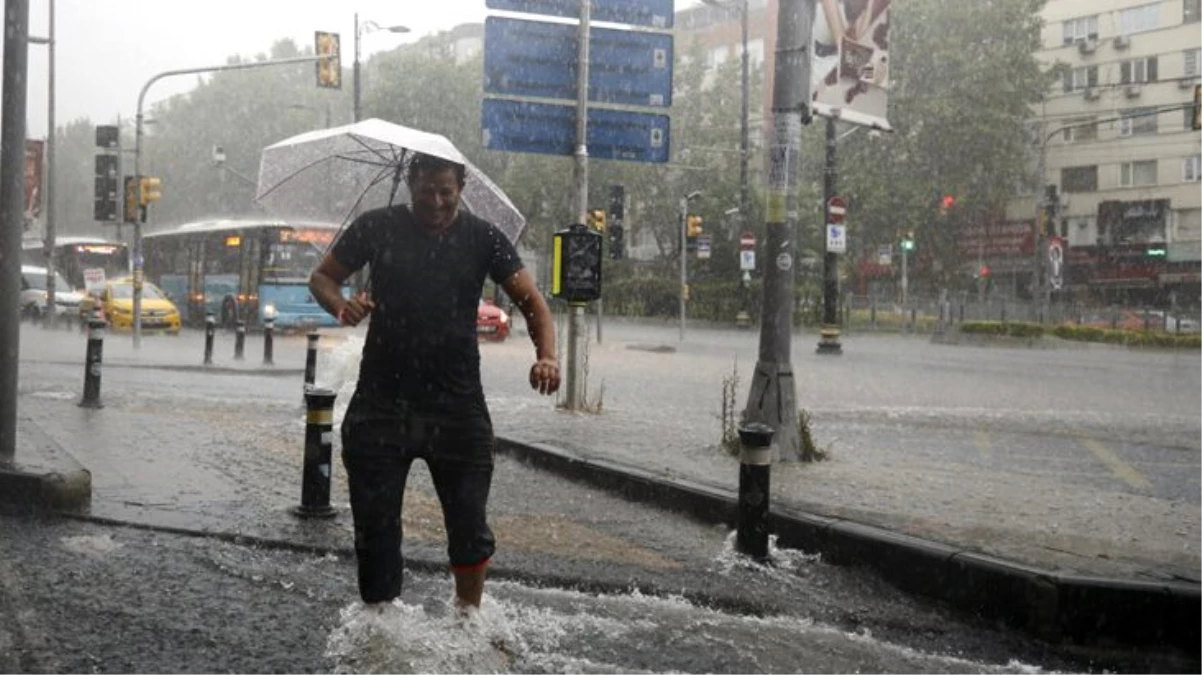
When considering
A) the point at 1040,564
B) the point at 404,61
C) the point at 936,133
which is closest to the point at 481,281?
the point at 1040,564

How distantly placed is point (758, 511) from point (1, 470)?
14.8ft

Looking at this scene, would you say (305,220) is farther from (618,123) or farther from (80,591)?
(618,123)

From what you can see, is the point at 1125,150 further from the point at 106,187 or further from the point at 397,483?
the point at 397,483

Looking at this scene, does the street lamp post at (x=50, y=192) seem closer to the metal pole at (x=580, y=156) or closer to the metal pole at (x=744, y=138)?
the metal pole at (x=744, y=138)

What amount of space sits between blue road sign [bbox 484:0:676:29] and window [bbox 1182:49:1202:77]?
47914 mm

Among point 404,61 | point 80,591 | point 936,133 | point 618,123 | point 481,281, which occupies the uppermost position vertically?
point 404,61

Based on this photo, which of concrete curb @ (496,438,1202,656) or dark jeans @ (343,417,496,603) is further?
concrete curb @ (496,438,1202,656)

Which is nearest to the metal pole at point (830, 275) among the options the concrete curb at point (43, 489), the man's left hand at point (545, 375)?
the concrete curb at point (43, 489)

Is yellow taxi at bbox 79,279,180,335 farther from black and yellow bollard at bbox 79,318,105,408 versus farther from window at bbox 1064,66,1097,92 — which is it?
window at bbox 1064,66,1097,92

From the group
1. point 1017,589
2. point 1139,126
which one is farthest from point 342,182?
point 1139,126

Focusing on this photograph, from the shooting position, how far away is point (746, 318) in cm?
4594

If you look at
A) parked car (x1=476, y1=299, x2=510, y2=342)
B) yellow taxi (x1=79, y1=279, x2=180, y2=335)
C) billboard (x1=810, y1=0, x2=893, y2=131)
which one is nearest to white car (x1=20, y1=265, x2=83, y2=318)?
yellow taxi (x1=79, y1=279, x2=180, y2=335)

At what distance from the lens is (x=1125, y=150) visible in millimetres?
56188

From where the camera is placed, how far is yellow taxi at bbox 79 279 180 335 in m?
34.0
